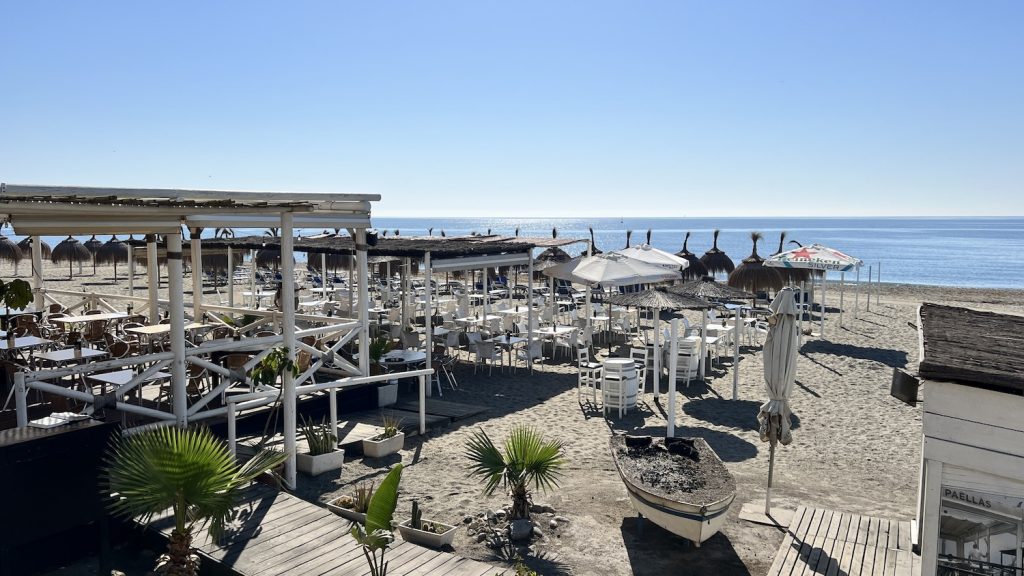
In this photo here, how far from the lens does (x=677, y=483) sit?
7102 mm

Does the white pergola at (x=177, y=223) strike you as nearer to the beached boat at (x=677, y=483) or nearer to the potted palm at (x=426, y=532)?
the potted palm at (x=426, y=532)

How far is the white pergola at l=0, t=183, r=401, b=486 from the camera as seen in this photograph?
641 centimetres

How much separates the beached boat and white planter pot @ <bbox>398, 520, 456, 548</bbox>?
5.70 feet

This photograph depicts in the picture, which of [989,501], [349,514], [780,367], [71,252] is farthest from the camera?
[71,252]

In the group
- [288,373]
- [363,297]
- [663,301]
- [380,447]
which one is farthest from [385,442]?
[663,301]

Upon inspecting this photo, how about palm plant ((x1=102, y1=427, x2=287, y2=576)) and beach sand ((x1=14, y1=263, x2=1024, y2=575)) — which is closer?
palm plant ((x1=102, y1=427, x2=287, y2=576))

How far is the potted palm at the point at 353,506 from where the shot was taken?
22.8 ft

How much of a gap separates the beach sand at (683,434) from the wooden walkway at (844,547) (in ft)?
0.95

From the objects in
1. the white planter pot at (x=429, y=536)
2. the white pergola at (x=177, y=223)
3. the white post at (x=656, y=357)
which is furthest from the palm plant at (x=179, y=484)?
the white post at (x=656, y=357)

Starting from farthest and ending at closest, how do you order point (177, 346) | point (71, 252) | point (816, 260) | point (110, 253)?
point (71, 252)
point (110, 253)
point (816, 260)
point (177, 346)

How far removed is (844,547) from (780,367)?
5.78 ft

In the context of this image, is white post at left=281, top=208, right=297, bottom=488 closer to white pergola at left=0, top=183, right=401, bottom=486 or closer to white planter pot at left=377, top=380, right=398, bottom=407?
white pergola at left=0, top=183, right=401, bottom=486

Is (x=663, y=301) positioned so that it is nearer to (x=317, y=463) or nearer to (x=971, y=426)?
(x=317, y=463)

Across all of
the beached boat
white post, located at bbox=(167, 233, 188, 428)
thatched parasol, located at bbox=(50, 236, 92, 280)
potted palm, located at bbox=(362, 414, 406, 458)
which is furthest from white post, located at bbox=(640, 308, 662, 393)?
thatched parasol, located at bbox=(50, 236, 92, 280)
